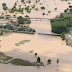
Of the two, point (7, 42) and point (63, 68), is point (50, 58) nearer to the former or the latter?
point (63, 68)

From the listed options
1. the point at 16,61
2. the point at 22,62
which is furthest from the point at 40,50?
the point at 16,61

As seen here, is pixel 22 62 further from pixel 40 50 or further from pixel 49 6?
pixel 49 6

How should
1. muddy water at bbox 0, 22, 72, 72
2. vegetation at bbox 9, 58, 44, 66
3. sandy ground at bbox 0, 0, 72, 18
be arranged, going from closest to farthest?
muddy water at bbox 0, 22, 72, 72 < vegetation at bbox 9, 58, 44, 66 < sandy ground at bbox 0, 0, 72, 18

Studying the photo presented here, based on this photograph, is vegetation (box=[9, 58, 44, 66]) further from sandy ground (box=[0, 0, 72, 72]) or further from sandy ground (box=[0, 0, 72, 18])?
sandy ground (box=[0, 0, 72, 18])

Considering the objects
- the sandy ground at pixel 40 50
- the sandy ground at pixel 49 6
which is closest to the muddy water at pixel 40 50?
the sandy ground at pixel 40 50

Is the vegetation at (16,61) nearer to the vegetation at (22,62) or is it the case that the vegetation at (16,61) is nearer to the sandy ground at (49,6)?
the vegetation at (22,62)

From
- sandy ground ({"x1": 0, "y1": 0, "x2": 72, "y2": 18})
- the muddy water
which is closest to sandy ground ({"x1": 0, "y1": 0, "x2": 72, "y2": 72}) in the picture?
the muddy water

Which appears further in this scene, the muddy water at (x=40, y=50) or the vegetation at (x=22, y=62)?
the vegetation at (x=22, y=62)

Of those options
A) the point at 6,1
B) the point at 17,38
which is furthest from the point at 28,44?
the point at 6,1
